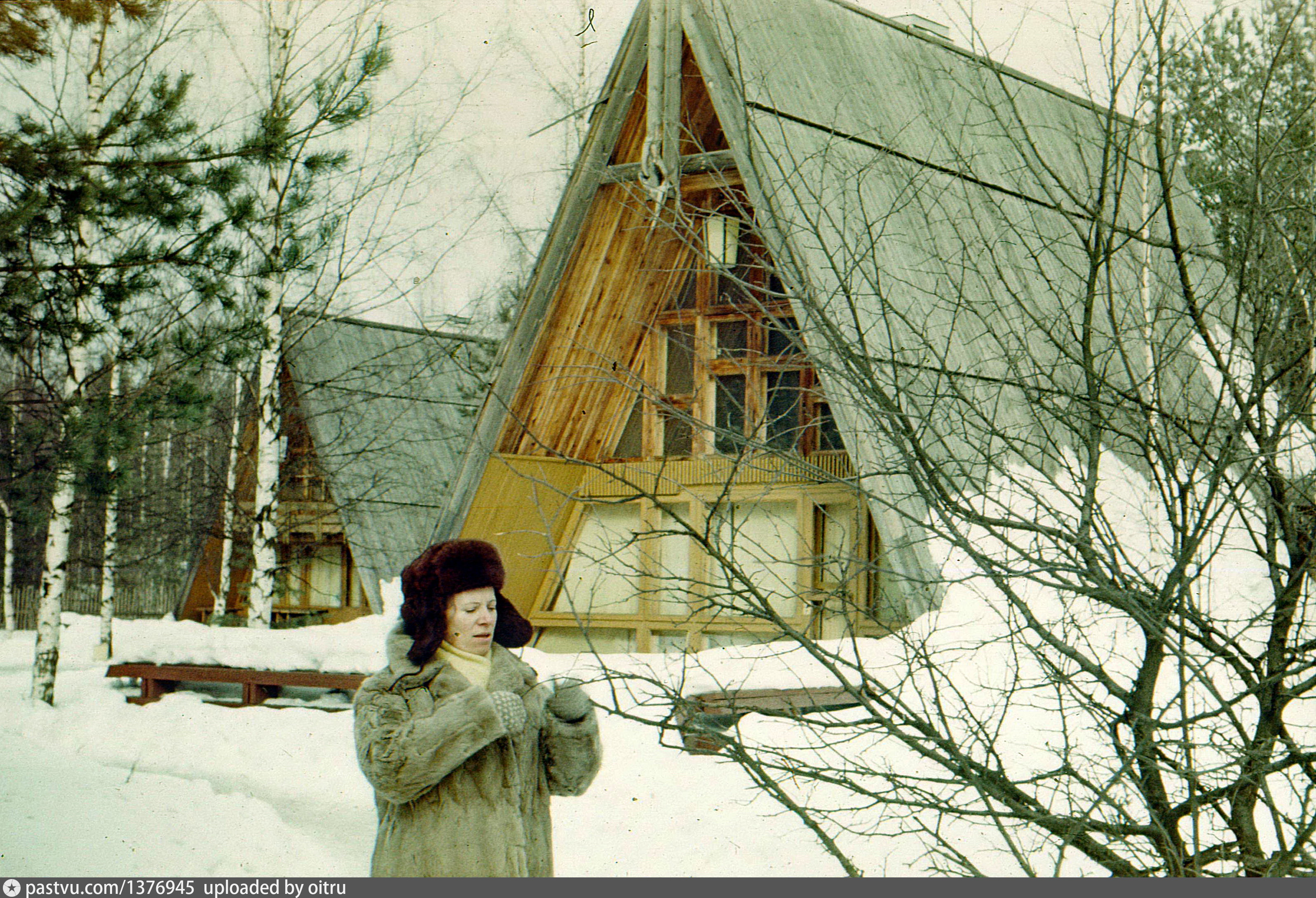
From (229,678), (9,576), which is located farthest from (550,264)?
(9,576)

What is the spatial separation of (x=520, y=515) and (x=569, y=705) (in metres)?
8.77

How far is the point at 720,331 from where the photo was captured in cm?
1277

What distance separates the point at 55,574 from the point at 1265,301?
1261 centimetres

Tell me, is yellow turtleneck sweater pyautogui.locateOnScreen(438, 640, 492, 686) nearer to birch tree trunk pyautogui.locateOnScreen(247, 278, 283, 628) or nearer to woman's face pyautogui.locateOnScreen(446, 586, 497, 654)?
woman's face pyautogui.locateOnScreen(446, 586, 497, 654)

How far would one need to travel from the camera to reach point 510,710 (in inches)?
138

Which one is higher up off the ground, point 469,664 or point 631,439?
point 631,439

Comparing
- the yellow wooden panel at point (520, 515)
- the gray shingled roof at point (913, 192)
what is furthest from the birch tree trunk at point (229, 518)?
the gray shingled roof at point (913, 192)

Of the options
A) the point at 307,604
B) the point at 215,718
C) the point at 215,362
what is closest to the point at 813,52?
the point at 215,362

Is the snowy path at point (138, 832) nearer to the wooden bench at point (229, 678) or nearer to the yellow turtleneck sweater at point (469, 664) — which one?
the wooden bench at point (229, 678)

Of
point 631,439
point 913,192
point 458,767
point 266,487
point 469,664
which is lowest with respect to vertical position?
point 458,767

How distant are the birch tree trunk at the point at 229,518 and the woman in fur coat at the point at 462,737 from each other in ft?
40.9

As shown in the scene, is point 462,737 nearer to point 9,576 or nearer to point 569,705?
point 569,705

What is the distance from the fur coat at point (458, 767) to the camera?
136 inches

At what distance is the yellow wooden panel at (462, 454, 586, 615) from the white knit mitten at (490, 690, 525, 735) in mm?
7671
